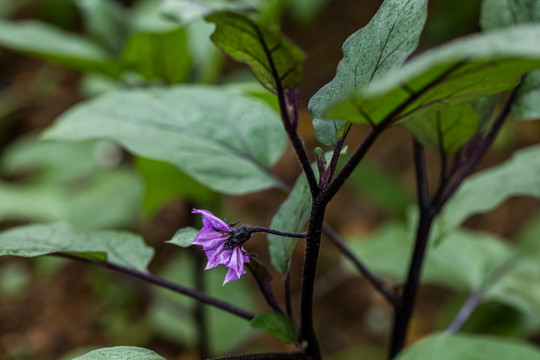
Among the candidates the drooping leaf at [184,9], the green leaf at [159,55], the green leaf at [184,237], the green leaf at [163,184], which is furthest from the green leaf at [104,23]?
the green leaf at [184,237]

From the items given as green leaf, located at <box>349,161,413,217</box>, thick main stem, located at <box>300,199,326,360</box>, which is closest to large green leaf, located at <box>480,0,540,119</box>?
thick main stem, located at <box>300,199,326,360</box>

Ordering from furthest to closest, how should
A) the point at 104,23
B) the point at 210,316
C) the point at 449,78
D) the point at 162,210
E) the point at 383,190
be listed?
the point at 162,210 < the point at 383,190 < the point at 210,316 < the point at 104,23 < the point at 449,78

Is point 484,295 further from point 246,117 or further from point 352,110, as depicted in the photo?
point 352,110

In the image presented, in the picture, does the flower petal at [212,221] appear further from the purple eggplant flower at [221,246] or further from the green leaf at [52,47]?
the green leaf at [52,47]

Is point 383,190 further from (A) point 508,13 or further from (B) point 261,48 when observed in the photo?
(B) point 261,48

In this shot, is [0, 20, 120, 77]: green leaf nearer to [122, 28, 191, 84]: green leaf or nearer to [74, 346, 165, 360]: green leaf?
[122, 28, 191, 84]: green leaf

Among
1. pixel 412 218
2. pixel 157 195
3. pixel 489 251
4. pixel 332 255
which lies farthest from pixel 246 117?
pixel 332 255

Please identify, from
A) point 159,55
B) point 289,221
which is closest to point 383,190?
point 159,55
